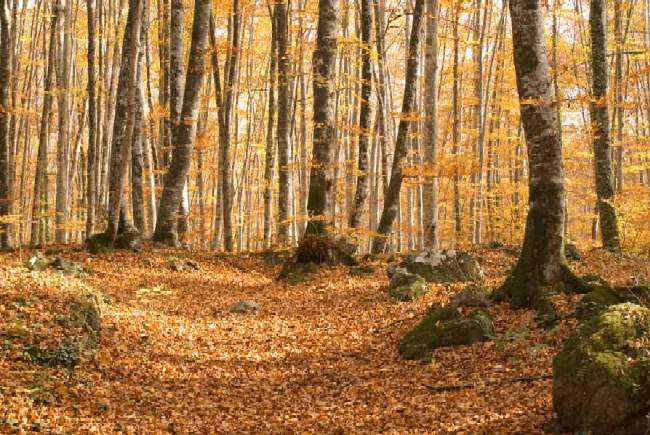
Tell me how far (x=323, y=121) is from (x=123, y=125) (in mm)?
4636

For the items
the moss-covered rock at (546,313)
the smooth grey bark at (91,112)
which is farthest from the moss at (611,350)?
the smooth grey bark at (91,112)

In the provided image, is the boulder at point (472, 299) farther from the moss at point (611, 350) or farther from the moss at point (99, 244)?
the moss at point (99, 244)

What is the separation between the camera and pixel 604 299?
7.79 m

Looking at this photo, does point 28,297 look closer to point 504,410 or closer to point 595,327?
point 504,410

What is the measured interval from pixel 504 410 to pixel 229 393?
3198 mm

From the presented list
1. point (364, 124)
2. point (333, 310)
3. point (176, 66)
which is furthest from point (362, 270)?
point (176, 66)

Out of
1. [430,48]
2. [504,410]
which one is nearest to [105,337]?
[504,410]

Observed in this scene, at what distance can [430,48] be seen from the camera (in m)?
14.4

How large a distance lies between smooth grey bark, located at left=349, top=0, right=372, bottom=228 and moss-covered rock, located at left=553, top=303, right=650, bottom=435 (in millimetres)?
10668

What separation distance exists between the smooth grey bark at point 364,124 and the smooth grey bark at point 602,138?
17.7 feet

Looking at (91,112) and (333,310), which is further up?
(91,112)

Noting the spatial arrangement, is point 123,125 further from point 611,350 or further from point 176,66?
point 611,350

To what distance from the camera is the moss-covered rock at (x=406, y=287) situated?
11414mm

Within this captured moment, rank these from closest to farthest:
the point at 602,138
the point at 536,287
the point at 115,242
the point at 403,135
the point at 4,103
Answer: the point at 536,287 → the point at 115,242 → the point at 4,103 → the point at 602,138 → the point at 403,135
